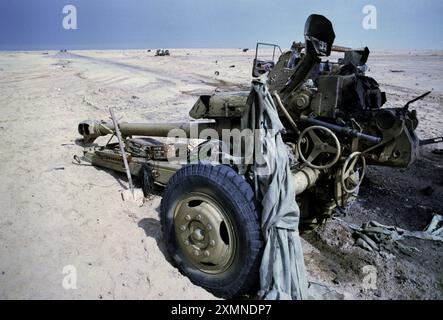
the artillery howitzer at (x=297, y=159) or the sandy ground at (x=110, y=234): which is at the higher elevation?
the artillery howitzer at (x=297, y=159)

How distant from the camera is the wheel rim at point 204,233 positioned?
8.96 feet

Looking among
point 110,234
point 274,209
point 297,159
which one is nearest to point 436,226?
point 297,159

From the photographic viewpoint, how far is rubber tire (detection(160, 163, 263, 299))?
2.56m

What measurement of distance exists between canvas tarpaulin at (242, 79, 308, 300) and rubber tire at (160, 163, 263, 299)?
0.08m

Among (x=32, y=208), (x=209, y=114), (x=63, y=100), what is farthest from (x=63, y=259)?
(x=63, y=100)

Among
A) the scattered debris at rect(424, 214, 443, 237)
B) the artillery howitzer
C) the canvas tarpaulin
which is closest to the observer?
the canvas tarpaulin

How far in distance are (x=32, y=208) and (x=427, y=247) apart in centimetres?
432

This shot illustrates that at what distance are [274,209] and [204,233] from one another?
2.10ft

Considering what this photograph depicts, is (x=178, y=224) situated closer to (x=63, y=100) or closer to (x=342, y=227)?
(x=342, y=227)

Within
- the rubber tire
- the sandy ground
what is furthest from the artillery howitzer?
the sandy ground

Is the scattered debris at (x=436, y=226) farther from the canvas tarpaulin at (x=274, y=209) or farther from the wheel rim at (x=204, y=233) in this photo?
the wheel rim at (x=204, y=233)

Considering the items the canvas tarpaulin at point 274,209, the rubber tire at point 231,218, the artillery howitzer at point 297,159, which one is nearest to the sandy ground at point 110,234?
the rubber tire at point 231,218

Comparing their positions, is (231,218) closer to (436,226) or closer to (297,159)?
(297,159)

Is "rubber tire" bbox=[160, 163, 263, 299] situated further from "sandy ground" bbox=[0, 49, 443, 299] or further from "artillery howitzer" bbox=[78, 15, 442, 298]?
"sandy ground" bbox=[0, 49, 443, 299]
